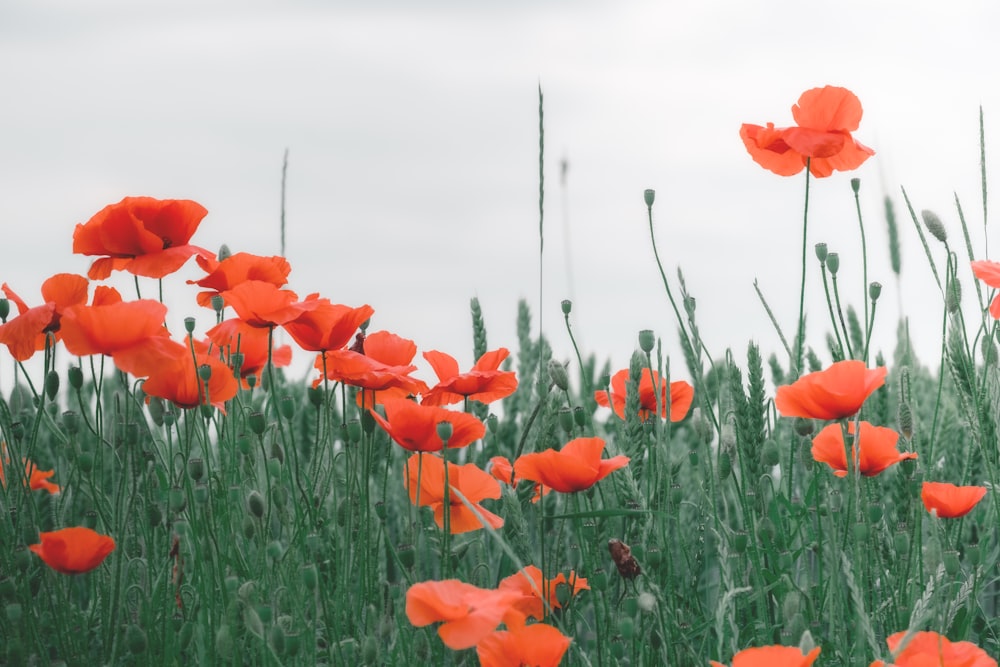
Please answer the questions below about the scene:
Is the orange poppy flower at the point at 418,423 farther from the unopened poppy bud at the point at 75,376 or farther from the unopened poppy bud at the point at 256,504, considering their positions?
the unopened poppy bud at the point at 75,376

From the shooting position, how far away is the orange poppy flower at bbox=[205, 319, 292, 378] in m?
1.83

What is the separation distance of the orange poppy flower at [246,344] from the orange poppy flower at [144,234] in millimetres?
130

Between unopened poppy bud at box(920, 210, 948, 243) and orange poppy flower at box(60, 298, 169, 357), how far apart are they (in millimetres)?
1182

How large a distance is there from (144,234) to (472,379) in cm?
59

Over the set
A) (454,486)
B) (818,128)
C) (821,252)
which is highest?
(818,128)

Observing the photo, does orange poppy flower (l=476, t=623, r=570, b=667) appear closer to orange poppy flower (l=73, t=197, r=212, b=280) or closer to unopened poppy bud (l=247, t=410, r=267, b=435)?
unopened poppy bud (l=247, t=410, r=267, b=435)

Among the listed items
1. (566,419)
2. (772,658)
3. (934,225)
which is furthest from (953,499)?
(772,658)

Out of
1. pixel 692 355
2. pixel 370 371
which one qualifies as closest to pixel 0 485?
pixel 370 371

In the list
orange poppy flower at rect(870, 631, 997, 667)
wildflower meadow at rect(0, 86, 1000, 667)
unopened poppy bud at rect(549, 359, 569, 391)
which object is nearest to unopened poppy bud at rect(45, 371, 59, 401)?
wildflower meadow at rect(0, 86, 1000, 667)

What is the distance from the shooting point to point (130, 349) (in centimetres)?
159

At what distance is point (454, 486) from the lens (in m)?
1.62

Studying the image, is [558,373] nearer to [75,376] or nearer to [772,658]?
[772,658]

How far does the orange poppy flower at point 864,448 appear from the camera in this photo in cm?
170

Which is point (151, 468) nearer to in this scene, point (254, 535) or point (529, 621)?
point (254, 535)
